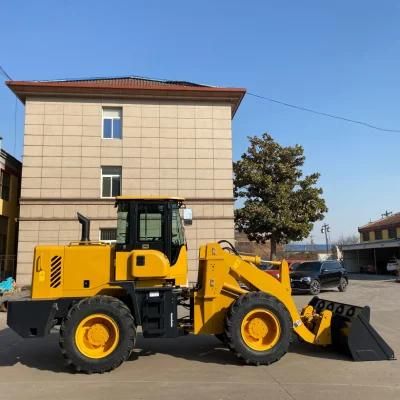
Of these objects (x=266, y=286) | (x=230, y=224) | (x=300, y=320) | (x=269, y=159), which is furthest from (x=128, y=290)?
(x=269, y=159)

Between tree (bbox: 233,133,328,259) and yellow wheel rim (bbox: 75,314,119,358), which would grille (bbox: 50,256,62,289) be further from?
tree (bbox: 233,133,328,259)

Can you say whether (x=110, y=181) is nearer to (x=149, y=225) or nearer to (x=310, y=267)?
(x=310, y=267)

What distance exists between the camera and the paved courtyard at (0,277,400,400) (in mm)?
6617

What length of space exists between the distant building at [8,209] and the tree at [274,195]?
14170mm

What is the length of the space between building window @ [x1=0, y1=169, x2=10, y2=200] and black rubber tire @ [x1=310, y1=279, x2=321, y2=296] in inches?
686

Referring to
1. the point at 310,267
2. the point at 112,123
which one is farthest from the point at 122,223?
the point at 112,123

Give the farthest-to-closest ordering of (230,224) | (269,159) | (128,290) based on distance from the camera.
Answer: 1. (269,159)
2. (230,224)
3. (128,290)

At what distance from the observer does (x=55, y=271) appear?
28.0ft

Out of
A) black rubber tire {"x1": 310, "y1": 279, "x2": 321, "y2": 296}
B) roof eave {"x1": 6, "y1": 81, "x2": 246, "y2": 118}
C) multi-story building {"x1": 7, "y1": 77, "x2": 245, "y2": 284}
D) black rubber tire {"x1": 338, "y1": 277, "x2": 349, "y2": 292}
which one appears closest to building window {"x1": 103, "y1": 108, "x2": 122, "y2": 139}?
multi-story building {"x1": 7, "y1": 77, "x2": 245, "y2": 284}

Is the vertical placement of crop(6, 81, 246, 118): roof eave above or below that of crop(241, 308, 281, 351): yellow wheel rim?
above

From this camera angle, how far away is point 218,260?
8.84m

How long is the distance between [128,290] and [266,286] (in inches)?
100

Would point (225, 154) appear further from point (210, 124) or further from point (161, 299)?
point (161, 299)

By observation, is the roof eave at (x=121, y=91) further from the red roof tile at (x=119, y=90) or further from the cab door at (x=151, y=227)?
the cab door at (x=151, y=227)
